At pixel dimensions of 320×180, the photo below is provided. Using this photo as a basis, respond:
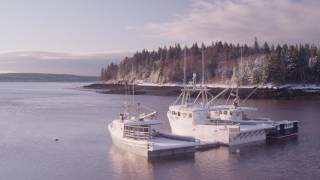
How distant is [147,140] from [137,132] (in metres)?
1.42

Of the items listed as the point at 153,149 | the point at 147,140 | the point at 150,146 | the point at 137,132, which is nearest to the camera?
the point at 153,149

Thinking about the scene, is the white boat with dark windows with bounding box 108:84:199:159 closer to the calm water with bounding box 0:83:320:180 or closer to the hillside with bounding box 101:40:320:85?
the calm water with bounding box 0:83:320:180

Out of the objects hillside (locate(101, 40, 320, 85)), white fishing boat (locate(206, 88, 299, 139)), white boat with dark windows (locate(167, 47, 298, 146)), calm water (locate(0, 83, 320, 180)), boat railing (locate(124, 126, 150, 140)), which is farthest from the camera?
hillside (locate(101, 40, 320, 85))

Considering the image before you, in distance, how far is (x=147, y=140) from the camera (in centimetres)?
4050

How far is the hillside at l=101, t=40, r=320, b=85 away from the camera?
12631cm

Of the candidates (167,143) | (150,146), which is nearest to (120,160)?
(150,146)

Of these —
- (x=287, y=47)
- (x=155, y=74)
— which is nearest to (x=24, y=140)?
(x=287, y=47)

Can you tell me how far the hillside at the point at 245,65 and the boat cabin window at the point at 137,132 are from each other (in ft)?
208

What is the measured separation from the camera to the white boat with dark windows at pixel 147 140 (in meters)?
39.1

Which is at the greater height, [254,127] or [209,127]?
[209,127]

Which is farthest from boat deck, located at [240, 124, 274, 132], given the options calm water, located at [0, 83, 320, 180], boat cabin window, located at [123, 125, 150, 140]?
boat cabin window, located at [123, 125, 150, 140]

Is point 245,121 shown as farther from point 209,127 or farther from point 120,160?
point 120,160

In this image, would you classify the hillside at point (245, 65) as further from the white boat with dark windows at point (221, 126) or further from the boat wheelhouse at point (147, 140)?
the boat wheelhouse at point (147, 140)

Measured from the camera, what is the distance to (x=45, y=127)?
197 ft
